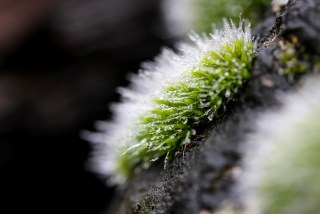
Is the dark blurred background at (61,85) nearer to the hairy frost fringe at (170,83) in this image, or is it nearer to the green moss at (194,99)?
the hairy frost fringe at (170,83)

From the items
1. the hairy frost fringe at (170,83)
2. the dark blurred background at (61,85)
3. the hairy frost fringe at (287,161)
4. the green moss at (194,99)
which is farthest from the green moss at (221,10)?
the dark blurred background at (61,85)

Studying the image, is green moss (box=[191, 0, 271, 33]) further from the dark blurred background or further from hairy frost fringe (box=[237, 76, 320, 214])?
the dark blurred background

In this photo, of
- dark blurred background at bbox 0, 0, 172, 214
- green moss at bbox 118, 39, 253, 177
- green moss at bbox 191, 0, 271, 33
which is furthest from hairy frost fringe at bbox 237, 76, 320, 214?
dark blurred background at bbox 0, 0, 172, 214

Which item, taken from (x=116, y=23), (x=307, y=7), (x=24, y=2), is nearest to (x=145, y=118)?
(x=307, y=7)

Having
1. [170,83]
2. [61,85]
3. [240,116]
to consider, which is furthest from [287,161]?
[61,85]

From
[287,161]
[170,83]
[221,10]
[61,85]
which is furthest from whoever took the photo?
[61,85]

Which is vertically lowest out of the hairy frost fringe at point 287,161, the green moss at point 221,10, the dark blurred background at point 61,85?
the hairy frost fringe at point 287,161

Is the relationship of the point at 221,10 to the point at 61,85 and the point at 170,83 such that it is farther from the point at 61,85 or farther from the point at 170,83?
the point at 61,85

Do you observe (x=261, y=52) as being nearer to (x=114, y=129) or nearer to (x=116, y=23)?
(x=114, y=129)
